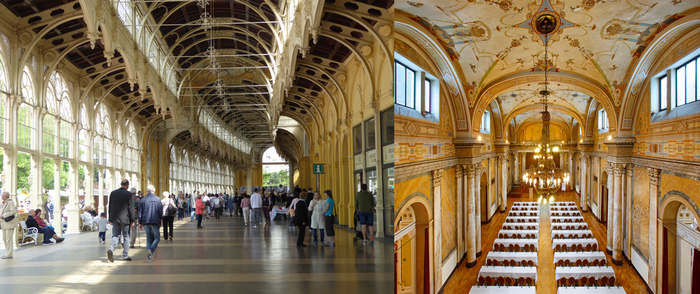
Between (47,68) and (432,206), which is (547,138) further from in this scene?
(47,68)

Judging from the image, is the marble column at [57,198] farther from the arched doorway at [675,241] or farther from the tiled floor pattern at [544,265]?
the arched doorway at [675,241]

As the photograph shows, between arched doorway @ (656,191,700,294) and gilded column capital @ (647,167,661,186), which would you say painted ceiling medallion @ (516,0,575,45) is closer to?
gilded column capital @ (647,167,661,186)

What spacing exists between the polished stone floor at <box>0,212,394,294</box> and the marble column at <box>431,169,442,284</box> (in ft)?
13.8

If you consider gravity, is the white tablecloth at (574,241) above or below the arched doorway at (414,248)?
below

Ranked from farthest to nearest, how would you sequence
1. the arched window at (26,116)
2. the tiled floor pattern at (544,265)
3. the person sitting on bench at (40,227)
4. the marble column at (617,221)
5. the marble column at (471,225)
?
the arched window at (26,116) < the person sitting on bench at (40,227) < the marble column at (617,221) < the tiled floor pattern at (544,265) < the marble column at (471,225)

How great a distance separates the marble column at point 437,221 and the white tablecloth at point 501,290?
1125 mm

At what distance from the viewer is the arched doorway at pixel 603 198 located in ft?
17.6

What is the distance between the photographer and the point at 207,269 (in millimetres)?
9516

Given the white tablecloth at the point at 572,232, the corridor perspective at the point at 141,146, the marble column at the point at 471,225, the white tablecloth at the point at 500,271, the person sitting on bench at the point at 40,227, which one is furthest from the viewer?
the person sitting on bench at the point at 40,227

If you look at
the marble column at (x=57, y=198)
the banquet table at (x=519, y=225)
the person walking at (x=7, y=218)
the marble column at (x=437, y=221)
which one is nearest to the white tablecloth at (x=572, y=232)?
the banquet table at (x=519, y=225)

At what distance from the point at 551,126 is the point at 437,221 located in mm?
4123

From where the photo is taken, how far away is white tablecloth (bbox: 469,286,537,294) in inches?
179

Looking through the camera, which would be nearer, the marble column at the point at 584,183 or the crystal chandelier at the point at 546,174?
the marble column at the point at 584,183

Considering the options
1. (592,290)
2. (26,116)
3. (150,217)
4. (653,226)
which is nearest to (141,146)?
(26,116)
